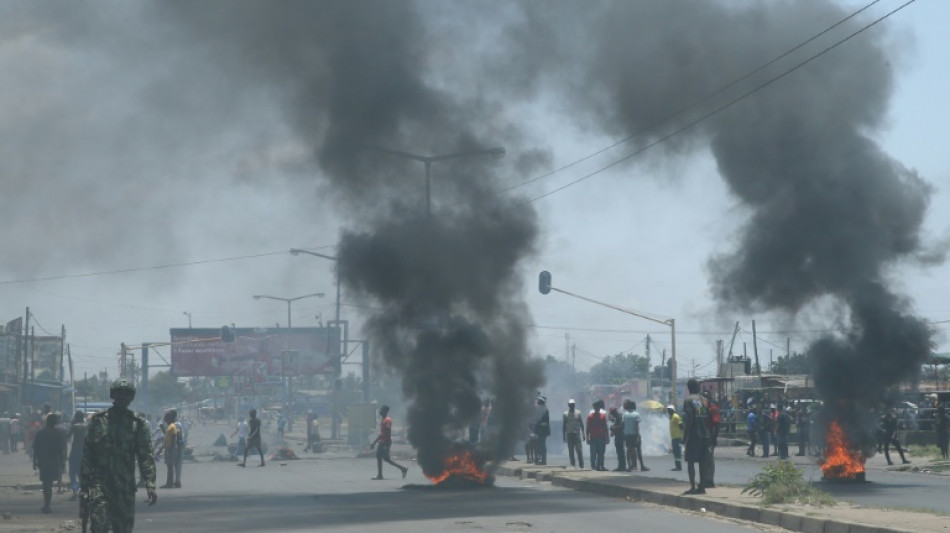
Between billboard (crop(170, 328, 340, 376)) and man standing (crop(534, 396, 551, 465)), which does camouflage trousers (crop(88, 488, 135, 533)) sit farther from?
billboard (crop(170, 328, 340, 376))

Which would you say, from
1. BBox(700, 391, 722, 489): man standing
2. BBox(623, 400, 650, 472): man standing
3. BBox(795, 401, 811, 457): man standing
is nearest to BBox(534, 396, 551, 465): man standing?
BBox(623, 400, 650, 472): man standing

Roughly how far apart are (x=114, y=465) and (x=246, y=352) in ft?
200

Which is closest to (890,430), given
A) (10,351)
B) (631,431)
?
(631,431)

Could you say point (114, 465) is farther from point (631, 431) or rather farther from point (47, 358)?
point (47, 358)

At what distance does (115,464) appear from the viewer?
356 inches

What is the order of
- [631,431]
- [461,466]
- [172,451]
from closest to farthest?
[461,466] → [172,451] → [631,431]

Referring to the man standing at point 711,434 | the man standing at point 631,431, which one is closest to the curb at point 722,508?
the man standing at point 711,434

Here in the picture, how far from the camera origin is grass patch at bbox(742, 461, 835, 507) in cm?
1516

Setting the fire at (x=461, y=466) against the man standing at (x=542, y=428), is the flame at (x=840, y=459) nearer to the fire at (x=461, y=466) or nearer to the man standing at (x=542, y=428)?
the fire at (x=461, y=466)

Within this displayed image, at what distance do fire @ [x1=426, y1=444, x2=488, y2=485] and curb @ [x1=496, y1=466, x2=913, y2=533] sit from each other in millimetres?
1853

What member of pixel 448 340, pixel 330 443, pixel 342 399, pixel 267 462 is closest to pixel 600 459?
pixel 448 340

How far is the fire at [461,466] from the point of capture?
21172 mm

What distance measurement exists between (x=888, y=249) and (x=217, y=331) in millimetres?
50623

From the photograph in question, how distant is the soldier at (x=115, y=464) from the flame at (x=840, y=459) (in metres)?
15.2
